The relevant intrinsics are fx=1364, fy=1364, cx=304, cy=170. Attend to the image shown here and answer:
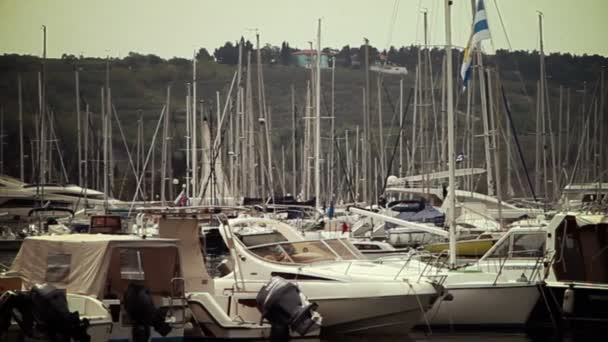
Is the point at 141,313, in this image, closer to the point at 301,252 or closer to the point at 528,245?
the point at 301,252

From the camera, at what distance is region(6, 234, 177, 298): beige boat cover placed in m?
24.3

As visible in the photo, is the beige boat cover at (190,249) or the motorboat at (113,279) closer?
the motorboat at (113,279)

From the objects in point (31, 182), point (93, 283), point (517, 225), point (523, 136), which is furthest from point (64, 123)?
point (93, 283)

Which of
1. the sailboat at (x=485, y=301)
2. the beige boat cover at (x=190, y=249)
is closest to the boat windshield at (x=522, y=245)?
the sailboat at (x=485, y=301)

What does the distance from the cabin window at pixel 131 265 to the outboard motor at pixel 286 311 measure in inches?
105

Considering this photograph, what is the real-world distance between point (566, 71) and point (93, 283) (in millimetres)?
51106

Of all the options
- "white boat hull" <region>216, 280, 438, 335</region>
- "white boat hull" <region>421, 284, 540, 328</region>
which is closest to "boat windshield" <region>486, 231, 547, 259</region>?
"white boat hull" <region>421, 284, 540, 328</region>

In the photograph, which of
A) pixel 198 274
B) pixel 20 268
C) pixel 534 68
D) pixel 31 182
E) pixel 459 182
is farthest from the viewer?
pixel 534 68

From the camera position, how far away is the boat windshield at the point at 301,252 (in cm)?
2809

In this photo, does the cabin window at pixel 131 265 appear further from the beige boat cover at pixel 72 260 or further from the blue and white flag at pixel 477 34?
the blue and white flag at pixel 477 34

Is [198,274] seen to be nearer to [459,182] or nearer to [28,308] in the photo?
[28,308]

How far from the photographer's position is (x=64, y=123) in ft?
280

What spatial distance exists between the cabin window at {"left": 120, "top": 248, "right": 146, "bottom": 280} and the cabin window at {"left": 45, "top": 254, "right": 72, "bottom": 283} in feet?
3.66

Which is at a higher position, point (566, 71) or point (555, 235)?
point (566, 71)
